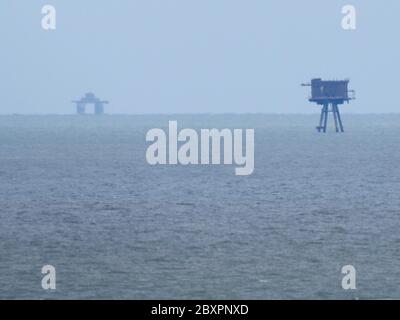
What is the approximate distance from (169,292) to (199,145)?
82.6 metres

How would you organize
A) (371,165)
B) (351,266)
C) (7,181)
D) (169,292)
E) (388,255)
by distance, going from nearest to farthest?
1. (169,292)
2. (351,266)
3. (388,255)
4. (7,181)
5. (371,165)

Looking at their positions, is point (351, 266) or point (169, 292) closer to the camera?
point (169, 292)

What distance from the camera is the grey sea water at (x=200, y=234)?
74.0ft

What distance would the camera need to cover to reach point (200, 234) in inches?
1212

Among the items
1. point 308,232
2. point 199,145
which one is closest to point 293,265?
point 308,232

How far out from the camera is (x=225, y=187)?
1890 inches

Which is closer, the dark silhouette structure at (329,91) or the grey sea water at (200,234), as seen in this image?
the grey sea water at (200,234)

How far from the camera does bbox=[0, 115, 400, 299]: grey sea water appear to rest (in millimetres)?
22547

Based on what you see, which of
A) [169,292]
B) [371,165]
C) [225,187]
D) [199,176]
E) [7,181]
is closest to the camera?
[169,292]

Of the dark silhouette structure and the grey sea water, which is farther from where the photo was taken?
the dark silhouette structure

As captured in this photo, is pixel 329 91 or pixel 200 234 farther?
pixel 329 91
